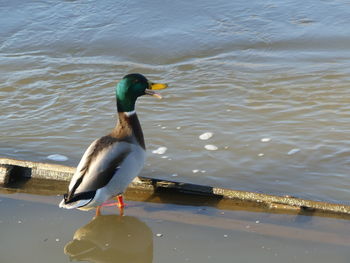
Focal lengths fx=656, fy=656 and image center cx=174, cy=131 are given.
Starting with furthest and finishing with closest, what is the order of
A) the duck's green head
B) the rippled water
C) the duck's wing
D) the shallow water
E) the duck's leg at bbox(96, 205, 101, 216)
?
the rippled water
the duck's green head
the duck's leg at bbox(96, 205, 101, 216)
the duck's wing
the shallow water

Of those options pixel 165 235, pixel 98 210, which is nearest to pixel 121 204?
pixel 98 210

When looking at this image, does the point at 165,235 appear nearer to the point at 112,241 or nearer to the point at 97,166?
the point at 112,241

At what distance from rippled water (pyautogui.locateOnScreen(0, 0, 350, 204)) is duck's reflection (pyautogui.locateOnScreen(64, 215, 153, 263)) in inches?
34.4

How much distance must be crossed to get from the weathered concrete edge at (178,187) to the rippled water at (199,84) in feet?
1.33

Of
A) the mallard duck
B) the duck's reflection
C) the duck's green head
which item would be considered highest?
the duck's green head

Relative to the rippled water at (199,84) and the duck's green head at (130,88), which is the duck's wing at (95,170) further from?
the rippled water at (199,84)

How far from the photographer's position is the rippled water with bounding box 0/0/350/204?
18.1 feet

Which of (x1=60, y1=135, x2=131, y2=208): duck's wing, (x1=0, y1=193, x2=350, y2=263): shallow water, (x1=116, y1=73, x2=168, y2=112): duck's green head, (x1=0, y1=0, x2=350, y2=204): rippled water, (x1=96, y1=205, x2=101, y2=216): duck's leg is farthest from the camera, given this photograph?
(x1=0, y1=0, x2=350, y2=204): rippled water

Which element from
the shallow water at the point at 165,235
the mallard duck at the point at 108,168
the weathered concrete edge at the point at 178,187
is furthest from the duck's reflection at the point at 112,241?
the weathered concrete edge at the point at 178,187

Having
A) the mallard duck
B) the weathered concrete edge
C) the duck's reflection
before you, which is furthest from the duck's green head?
the duck's reflection

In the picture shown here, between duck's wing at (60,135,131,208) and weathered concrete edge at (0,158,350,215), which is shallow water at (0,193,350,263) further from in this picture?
duck's wing at (60,135,131,208)

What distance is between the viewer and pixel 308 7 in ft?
31.7

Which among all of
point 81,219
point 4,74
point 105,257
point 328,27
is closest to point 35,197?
point 81,219

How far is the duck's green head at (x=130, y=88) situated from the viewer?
5062 mm
